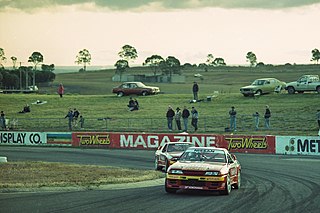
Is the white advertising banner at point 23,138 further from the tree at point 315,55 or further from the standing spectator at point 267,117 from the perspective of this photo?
the tree at point 315,55

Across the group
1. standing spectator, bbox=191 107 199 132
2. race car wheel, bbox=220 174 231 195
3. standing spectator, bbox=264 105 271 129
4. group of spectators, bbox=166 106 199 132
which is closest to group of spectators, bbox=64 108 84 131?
group of spectators, bbox=166 106 199 132

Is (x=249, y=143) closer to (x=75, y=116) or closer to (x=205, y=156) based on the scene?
(x=75, y=116)

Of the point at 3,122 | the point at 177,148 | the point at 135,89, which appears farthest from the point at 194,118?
the point at 135,89

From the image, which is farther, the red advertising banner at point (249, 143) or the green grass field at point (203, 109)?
the green grass field at point (203, 109)

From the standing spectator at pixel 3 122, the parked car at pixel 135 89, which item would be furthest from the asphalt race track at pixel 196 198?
the parked car at pixel 135 89

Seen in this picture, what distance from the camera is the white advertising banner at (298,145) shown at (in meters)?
33.9

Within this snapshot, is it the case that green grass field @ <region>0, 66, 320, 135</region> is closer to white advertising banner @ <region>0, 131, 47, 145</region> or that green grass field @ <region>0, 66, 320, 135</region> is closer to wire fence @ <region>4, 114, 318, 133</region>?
wire fence @ <region>4, 114, 318, 133</region>

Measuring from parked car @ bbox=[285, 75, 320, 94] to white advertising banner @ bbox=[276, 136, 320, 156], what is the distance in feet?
58.4

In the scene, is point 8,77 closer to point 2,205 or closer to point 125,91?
point 125,91

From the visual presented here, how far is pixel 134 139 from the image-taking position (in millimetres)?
38562

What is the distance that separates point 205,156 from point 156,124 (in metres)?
26.0

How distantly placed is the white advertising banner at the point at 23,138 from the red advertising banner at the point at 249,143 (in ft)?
44.3

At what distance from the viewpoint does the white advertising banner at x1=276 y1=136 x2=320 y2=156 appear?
3391 cm

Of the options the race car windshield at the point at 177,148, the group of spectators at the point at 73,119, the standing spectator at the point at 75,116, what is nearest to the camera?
the race car windshield at the point at 177,148
